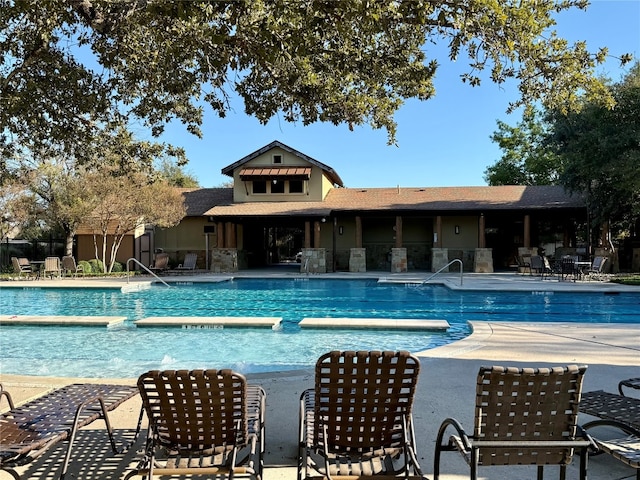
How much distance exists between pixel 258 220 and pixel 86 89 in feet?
59.3

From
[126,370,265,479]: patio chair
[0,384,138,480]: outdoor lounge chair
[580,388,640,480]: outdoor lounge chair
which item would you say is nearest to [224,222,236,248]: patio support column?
[0,384,138,480]: outdoor lounge chair

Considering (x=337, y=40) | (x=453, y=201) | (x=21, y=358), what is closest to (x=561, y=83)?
(x=337, y=40)

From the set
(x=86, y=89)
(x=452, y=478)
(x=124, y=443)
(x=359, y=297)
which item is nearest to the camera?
(x=452, y=478)

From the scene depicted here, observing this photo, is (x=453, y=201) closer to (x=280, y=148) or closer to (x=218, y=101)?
(x=280, y=148)

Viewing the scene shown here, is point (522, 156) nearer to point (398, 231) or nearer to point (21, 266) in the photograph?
point (398, 231)

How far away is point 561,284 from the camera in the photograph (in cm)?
1678

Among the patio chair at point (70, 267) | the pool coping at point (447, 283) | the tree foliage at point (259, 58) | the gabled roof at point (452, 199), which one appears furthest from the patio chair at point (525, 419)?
the patio chair at point (70, 267)

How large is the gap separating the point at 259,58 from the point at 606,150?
17.6 m

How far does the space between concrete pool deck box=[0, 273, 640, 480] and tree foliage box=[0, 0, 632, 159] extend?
312cm

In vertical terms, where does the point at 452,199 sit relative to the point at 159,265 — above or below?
above

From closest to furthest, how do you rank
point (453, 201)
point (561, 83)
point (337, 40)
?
point (561, 83) → point (337, 40) → point (453, 201)

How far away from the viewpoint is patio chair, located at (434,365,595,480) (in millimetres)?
2562

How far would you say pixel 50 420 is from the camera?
327 cm

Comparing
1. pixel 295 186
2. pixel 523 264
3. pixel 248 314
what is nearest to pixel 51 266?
pixel 295 186
